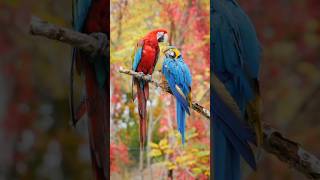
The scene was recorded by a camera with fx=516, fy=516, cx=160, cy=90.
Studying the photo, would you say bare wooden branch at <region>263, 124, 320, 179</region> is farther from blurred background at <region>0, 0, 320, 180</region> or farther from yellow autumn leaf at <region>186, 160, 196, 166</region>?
yellow autumn leaf at <region>186, 160, 196, 166</region>

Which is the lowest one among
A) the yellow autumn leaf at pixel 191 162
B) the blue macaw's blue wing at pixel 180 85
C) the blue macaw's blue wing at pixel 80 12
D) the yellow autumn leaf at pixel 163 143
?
the yellow autumn leaf at pixel 191 162

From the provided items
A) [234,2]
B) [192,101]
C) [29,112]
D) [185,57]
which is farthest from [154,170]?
[234,2]

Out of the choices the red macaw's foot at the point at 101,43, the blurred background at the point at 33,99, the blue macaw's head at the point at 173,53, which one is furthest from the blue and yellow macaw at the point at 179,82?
→ the blurred background at the point at 33,99

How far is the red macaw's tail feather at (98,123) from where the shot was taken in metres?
1.62

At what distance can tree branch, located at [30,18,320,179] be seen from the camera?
1.56m

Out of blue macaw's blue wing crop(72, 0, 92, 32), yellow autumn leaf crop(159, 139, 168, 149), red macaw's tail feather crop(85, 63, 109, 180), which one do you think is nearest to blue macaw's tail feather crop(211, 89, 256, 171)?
yellow autumn leaf crop(159, 139, 168, 149)

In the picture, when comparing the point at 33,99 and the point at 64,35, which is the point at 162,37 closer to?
the point at 64,35

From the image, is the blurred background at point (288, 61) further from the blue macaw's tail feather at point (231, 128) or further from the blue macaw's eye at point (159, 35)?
the blue macaw's eye at point (159, 35)

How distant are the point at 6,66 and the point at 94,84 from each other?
29 cm

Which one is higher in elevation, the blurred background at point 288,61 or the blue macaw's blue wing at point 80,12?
the blue macaw's blue wing at point 80,12

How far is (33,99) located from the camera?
1.64 meters

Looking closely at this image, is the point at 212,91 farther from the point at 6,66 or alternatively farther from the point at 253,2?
the point at 6,66

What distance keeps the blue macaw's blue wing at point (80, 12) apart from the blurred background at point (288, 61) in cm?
48

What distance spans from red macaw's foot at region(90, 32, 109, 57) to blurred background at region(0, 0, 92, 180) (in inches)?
3.6
